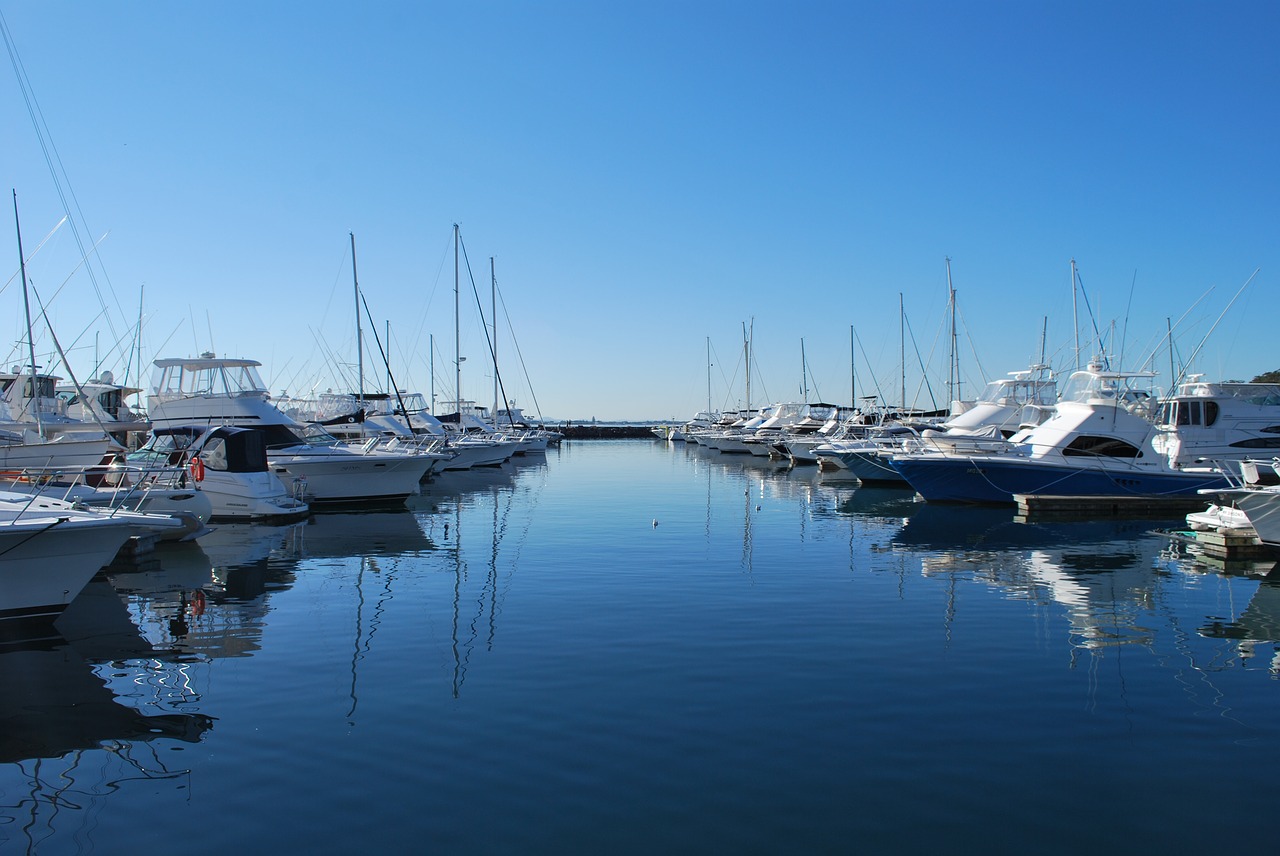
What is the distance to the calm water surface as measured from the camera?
23.2 feet

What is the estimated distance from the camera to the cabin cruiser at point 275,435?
Answer: 32406mm

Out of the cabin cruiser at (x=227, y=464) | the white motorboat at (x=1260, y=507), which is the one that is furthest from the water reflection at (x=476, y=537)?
the white motorboat at (x=1260, y=507)

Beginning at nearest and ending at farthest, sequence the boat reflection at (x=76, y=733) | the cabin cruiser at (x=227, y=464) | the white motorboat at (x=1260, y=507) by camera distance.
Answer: the boat reflection at (x=76, y=733) → the white motorboat at (x=1260, y=507) → the cabin cruiser at (x=227, y=464)

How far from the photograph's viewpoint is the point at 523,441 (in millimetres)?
75875

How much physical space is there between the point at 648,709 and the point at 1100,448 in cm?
2782

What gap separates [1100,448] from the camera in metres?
32.4

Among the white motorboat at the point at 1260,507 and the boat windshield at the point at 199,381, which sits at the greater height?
the boat windshield at the point at 199,381

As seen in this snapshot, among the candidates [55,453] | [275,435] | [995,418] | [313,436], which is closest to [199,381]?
[275,435]

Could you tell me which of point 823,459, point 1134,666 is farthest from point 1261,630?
point 823,459

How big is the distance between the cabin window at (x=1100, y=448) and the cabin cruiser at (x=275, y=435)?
23315mm

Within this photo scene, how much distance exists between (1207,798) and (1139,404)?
30.1m

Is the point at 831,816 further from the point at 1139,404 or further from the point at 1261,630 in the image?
the point at 1139,404

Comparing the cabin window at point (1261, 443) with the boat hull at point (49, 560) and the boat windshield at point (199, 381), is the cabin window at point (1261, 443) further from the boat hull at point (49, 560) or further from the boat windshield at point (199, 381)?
the boat windshield at point (199, 381)

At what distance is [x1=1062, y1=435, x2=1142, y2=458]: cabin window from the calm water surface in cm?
1287
